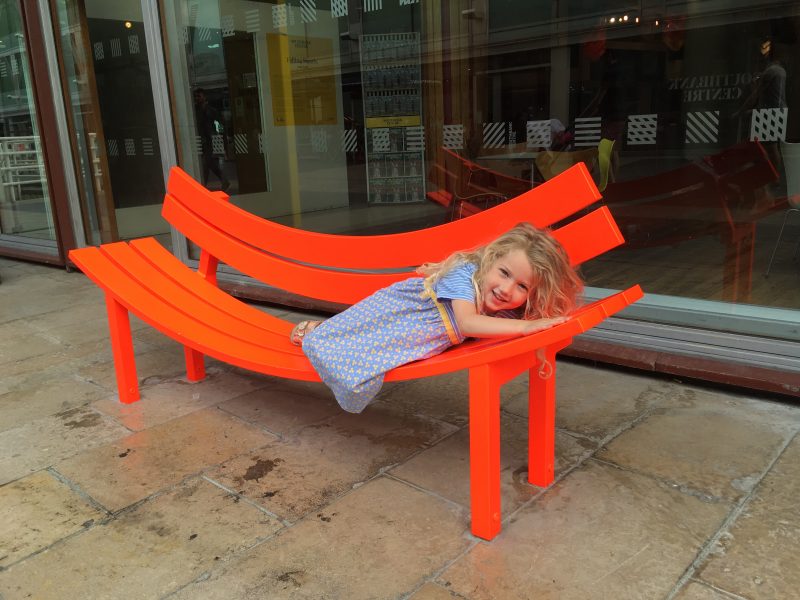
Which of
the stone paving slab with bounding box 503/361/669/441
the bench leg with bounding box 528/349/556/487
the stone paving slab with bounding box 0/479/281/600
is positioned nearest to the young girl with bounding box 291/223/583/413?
the bench leg with bounding box 528/349/556/487

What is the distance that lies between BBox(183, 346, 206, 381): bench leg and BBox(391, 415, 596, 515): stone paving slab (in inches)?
57.3

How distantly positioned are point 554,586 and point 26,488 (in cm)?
191

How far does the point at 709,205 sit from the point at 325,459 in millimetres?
3048

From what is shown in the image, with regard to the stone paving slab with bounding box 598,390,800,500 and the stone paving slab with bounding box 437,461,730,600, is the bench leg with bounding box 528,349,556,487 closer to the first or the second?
the stone paving slab with bounding box 437,461,730,600

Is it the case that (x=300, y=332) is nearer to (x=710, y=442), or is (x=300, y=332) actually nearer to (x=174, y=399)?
(x=174, y=399)

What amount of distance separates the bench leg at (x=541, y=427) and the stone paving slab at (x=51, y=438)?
1735mm

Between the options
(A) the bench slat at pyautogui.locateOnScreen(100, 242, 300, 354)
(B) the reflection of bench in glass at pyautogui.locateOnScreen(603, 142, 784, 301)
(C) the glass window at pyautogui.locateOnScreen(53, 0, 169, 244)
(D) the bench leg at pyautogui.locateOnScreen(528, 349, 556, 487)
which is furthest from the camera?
(C) the glass window at pyautogui.locateOnScreen(53, 0, 169, 244)

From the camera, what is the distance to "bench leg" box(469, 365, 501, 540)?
197cm

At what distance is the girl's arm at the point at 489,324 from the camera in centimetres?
193

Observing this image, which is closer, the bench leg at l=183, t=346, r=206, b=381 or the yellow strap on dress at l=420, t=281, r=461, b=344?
the yellow strap on dress at l=420, t=281, r=461, b=344

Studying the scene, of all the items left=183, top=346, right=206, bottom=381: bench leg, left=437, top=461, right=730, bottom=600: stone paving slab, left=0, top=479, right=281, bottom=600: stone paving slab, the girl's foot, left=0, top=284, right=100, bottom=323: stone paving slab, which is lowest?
left=0, top=284, right=100, bottom=323: stone paving slab

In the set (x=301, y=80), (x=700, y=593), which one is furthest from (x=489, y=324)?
(x=301, y=80)

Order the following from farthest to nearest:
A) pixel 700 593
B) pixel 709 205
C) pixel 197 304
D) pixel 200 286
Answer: pixel 709 205
pixel 200 286
pixel 197 304
pixel 700 593

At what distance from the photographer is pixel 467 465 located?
8.25 ft
